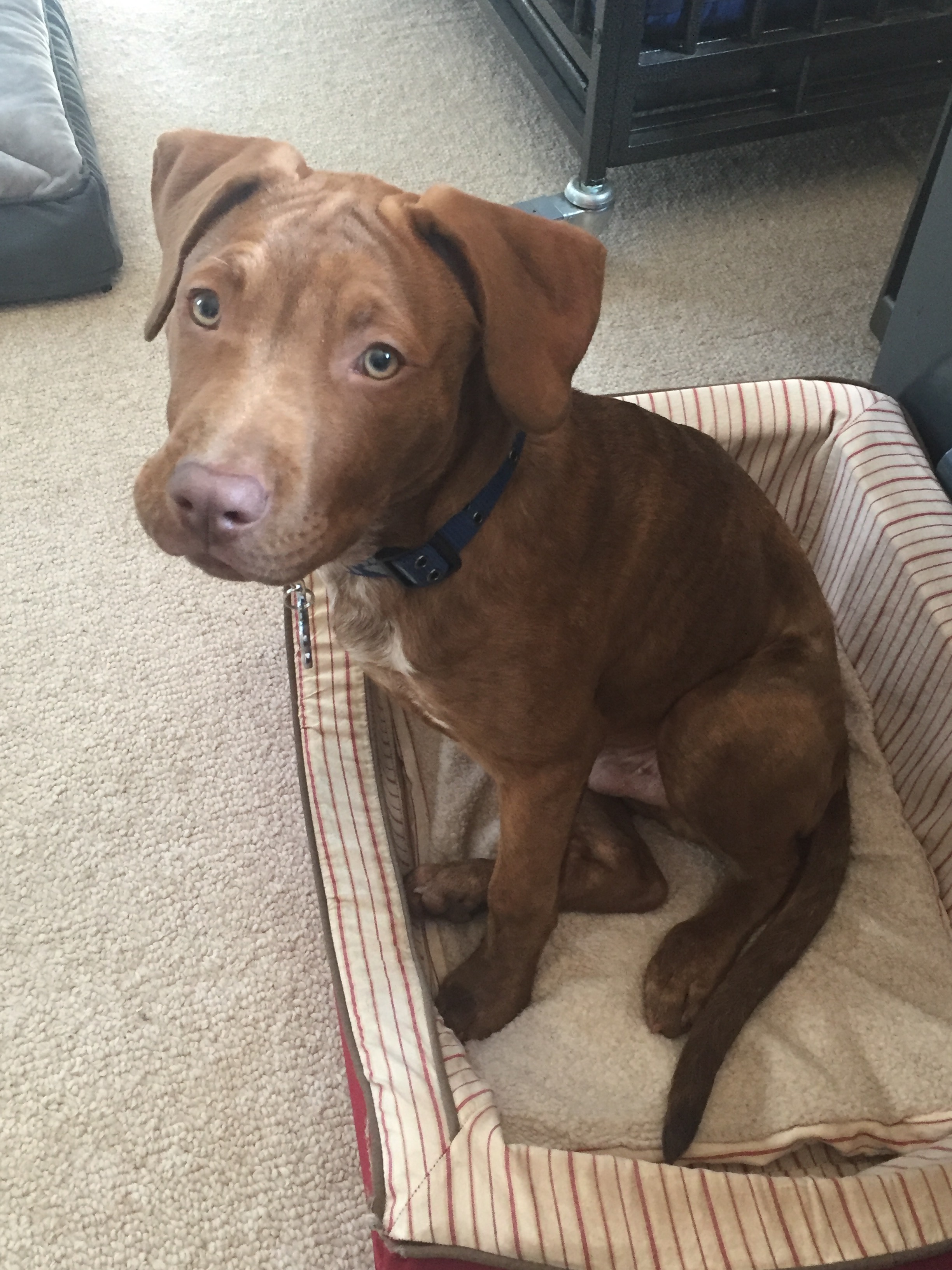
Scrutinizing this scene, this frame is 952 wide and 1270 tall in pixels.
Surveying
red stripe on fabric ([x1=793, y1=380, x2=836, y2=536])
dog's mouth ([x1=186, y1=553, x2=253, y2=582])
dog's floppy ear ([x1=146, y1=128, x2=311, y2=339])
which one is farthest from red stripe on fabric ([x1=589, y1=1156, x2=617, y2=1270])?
red stripe on fabric ([x1=793, y1=380, x2=836, y2=536])

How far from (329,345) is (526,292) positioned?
0.21 m

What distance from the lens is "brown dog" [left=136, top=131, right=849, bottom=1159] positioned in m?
0.97

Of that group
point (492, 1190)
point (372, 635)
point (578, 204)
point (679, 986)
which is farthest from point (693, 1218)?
point (578, 204)

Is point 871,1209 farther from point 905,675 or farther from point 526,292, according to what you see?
point 526,292

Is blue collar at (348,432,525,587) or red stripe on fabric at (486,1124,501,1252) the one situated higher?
blue collar at (348,432,525,587)

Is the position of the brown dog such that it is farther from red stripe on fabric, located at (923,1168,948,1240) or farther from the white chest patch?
red stripe on fabric, located at (923,1168,948,1240)

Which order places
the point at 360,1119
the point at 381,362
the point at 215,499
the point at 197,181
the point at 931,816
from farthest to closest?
the point at 931,816
the point at 360,1119
the point at 197,181
the point at 381,362
the point at 215,499

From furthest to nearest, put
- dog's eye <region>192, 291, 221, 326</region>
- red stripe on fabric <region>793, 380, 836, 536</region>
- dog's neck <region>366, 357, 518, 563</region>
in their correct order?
red stripe on fabric <region>793, 380, 836, 536</region> < dog's neck <region>366, 357, 518, 563</region> < dog's eye <region>192, 291, 221, 326</region>

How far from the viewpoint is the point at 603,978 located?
5.40 ft

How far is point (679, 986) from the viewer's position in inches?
61.8

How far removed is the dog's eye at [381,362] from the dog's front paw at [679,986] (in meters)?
1.00

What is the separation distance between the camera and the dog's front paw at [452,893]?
166cm

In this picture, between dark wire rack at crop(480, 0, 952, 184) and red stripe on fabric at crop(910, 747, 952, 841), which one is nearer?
red stripe on fabric at crop(910, 747, 952, 841)

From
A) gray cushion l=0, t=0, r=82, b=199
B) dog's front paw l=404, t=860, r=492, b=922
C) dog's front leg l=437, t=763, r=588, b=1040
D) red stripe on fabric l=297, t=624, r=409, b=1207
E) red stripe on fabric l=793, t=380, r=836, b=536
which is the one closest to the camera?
red stripe on fabric l=297, t=624, r=409, b=1207
